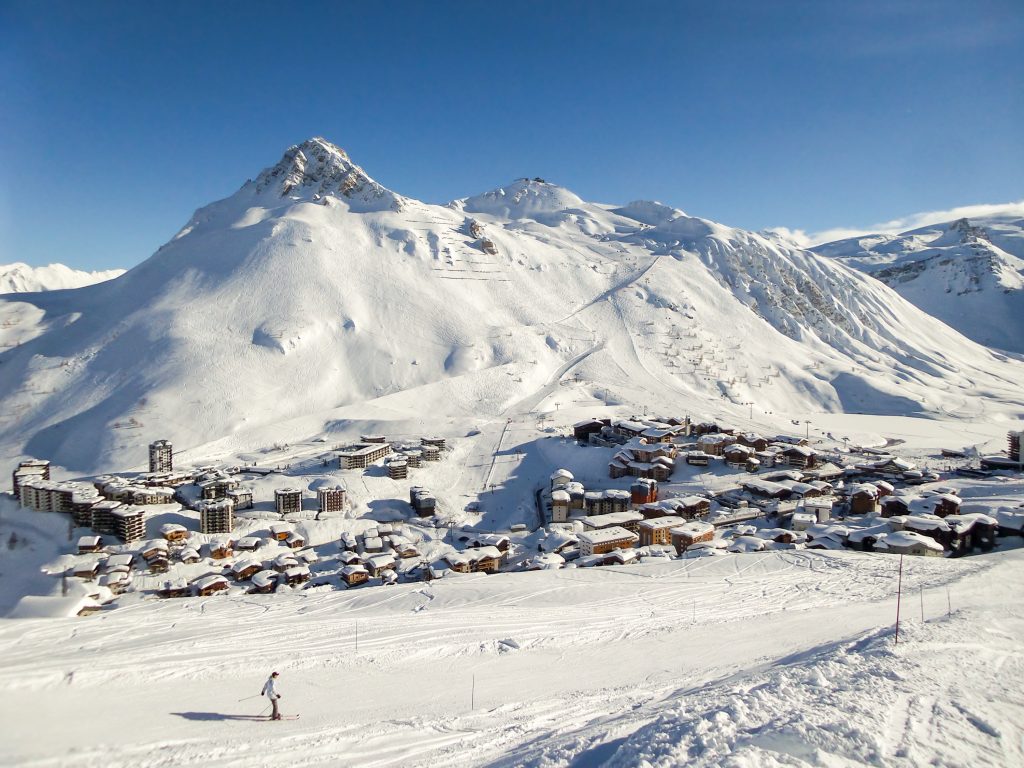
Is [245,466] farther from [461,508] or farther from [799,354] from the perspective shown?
[799,354]

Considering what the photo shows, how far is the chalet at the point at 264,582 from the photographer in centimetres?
2128

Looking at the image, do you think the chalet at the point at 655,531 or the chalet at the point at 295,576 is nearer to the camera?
the chalet at the point at 295,576

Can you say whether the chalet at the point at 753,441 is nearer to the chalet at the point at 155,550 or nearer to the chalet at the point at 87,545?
the chalet at the point at 155,550

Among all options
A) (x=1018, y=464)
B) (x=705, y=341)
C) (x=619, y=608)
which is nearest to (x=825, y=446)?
(x=1018, y=464)

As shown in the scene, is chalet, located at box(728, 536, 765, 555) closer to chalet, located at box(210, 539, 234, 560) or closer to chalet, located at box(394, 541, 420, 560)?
chalet, located at box(394, 541, 420, 560)

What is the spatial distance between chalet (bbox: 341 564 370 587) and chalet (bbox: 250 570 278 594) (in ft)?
8.06

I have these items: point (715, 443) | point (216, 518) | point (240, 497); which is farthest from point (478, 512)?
point (715, 443)

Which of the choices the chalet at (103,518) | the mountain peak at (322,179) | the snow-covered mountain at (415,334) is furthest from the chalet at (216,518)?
the mountain peak at (322,179)

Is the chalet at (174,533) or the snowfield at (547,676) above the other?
the snowfield at (547,676)

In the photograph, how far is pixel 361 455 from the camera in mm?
36125

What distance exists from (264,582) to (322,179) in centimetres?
7766

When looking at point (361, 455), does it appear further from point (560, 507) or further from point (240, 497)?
point (560, 507)

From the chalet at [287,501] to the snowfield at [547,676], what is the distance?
51.4 ft

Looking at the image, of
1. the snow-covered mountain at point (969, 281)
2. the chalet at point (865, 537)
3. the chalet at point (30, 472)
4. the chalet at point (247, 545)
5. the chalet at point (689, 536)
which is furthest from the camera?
the snow-covered mountain at point (969, 281)
